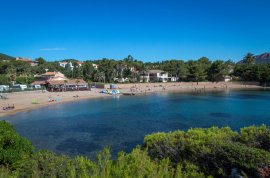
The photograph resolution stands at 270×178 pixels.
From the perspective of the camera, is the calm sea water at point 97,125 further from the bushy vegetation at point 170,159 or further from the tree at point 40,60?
the tree at point 40,60

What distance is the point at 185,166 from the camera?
395 inches

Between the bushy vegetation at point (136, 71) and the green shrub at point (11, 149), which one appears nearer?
the green shrub at point (11, 149)

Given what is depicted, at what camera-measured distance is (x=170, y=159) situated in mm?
11016

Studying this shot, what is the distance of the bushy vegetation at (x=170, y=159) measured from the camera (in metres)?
6.62

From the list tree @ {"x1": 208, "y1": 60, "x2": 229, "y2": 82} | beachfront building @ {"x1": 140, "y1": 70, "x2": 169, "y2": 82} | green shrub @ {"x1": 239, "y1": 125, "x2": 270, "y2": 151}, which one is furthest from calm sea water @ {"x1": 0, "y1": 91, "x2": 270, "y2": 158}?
beachfront building @ {"x1": 140, "y1": 70, "x2": 169, "y2": 82}

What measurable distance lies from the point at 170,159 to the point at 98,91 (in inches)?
2847

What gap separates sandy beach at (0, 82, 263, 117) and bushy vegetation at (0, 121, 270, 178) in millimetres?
41211

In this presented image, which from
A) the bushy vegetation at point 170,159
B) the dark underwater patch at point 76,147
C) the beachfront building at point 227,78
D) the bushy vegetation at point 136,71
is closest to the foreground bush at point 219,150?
the bushy vegetation at point 170,159

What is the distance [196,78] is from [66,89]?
56563 mm

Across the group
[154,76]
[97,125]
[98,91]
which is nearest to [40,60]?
[154,76]

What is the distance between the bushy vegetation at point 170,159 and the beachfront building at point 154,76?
10329 centimetres

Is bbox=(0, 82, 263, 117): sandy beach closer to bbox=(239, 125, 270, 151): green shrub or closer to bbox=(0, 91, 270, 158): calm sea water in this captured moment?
bbox=(0, 91, 270, 158): calm sea water

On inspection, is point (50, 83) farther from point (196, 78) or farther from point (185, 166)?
point (185, 166)

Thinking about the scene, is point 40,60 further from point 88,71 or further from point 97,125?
point 97,125
